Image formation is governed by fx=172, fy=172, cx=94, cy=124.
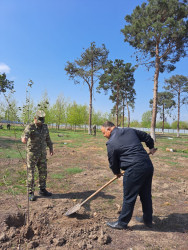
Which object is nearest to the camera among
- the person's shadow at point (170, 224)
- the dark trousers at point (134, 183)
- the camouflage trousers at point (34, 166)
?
the dark trousers at point (134, 183)

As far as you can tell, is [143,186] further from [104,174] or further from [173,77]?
[173,77]

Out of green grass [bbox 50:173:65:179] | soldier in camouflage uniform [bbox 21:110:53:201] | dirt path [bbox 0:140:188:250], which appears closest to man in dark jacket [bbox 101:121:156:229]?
dirt path [bbox 0:140:188:250]

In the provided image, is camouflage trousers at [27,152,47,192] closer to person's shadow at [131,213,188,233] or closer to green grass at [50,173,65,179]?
green grass at [50,173,65,179]

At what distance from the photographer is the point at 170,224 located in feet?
9.97

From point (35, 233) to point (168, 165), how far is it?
664 centimetres

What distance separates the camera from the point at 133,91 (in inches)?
1101

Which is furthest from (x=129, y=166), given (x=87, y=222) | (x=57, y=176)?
(x=57, y=176)

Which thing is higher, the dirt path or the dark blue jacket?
the dark blue jacket

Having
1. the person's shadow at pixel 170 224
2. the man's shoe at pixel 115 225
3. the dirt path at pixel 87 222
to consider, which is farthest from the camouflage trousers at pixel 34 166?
the person's shadow at pixel 170 224

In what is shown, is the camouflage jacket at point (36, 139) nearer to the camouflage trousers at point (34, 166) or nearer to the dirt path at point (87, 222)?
the camouflage trousers at point (34, 166)

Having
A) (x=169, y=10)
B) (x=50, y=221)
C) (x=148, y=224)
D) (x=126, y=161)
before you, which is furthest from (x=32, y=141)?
(x=169, y=10)

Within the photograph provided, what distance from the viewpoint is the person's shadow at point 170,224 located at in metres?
2.89

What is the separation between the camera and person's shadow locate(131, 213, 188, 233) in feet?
9.47

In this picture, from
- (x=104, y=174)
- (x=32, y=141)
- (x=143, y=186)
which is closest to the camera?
(x=143, y=186)
